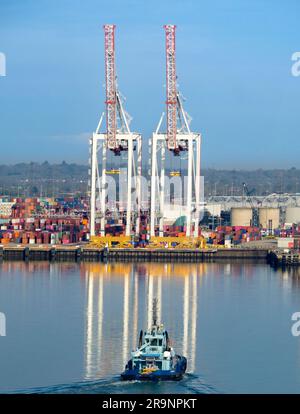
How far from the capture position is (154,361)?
16.6 metres

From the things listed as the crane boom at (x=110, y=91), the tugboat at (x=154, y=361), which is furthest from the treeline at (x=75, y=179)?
the tugboat at (x=154, y=361)

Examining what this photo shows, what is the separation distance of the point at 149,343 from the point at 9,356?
2159mm

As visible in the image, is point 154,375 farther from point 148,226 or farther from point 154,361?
point 148,226

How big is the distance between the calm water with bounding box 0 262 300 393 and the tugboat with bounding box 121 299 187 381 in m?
0.18

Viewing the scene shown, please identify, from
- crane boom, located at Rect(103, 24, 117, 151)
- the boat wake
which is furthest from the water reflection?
crane boom, located at Rect(103, 24, 117, 151)

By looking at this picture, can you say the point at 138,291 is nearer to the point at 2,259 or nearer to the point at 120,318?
the point at 120,318

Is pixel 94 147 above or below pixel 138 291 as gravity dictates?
above

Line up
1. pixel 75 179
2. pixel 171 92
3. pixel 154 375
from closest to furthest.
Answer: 1. pixel 154 375
2. pixel 171 92
3. pixel 75 179

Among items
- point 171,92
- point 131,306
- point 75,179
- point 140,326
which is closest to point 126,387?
point 140,326

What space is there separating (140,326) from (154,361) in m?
4.04

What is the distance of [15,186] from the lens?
9519 centimetres

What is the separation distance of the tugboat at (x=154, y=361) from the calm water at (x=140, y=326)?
7.2 inches

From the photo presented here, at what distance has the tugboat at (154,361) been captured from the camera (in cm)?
1631
